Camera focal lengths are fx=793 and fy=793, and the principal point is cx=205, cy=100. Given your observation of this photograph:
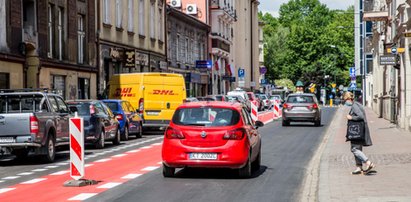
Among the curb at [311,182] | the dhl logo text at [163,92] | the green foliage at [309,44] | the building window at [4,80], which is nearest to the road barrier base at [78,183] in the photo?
the curb at [311,182]

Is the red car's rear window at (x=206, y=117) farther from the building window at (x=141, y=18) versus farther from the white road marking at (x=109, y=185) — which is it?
the building window at (x=141, y=18)

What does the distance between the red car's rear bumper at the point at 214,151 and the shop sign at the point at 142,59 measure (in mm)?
31083

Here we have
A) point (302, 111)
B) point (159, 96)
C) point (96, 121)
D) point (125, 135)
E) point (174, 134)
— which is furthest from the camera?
point (302, 111)

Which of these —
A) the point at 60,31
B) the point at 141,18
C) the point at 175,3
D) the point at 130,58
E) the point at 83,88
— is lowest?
the point at 83,88

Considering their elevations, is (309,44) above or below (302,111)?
above

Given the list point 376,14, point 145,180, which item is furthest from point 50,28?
point 145,180

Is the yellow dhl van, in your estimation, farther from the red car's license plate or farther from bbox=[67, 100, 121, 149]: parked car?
the red car's license plate

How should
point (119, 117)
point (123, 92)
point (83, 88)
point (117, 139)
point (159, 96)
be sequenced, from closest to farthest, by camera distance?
point (117, 139), point (119, 117), point (159, 96), point (123, 92), point (83, 88)

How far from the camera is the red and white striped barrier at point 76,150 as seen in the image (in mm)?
13883

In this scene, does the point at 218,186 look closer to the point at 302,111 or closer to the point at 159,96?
the point at 159,96

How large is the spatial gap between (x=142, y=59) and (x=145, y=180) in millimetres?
32328

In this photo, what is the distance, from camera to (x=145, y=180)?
14.7 m

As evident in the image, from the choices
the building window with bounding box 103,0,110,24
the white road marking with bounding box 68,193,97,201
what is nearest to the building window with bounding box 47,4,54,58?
the building window with bounding box 103,0,110,24

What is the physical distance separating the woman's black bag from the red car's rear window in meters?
2.12
